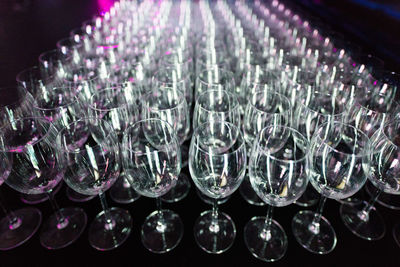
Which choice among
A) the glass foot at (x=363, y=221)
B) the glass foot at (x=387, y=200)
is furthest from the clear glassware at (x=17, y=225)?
the glass foot at (x=387, y=200)

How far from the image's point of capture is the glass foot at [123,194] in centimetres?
90

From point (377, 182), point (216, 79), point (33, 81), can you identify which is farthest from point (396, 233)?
point (33, 81)

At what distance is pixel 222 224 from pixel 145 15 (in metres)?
1.84

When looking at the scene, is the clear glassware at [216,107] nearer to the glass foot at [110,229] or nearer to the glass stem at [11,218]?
the glass foot at [110,229]

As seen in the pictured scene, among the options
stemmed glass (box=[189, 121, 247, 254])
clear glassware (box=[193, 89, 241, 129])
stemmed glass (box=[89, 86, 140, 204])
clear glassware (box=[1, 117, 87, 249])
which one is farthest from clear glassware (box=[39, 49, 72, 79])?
stemmed glass (box=[189, 121, 247, 254])

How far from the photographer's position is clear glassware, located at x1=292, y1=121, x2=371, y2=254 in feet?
2.22

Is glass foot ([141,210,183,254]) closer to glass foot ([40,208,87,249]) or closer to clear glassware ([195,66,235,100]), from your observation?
glass foot ([40,208,87,249])

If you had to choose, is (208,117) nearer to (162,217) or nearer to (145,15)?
(162,217)

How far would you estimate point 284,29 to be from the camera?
1820 mm

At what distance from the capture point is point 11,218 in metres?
0.85

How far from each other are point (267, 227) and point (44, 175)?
2.08 ft

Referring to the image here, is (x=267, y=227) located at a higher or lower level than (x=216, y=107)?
lower

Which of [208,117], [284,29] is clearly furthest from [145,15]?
[208,117]

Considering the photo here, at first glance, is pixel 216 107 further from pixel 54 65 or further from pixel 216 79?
pixel 54 65
